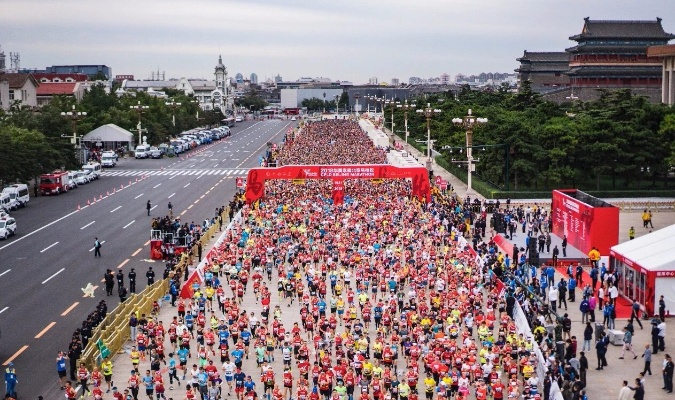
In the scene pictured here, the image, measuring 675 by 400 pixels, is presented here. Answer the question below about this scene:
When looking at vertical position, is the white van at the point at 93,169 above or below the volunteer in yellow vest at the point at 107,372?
above

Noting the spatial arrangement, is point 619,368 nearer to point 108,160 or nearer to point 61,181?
point 61,181

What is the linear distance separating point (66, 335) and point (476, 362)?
52.1 ft

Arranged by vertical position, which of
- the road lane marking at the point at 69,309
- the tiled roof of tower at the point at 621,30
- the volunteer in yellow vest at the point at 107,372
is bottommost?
the road lane marking at the point at 69,309

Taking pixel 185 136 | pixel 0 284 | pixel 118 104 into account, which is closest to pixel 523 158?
pixel 0 284

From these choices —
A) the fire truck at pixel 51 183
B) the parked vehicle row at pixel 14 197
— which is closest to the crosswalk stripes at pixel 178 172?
the fire truck at pixel 51 183

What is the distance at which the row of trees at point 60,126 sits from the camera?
6969cm

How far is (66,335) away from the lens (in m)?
33.3

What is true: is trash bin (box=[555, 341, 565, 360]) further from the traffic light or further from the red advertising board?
the red advertising board

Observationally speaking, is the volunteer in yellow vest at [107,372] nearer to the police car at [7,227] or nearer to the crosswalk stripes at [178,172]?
the police car at [7,227]

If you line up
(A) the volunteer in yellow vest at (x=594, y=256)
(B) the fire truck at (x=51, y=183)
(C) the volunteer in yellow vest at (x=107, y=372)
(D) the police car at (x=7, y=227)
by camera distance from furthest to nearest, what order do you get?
(B) the fire truck at (x=51, y=183)
(D) the police car at (x=7, y=227)
(A) the volunteer in yellow vest at (x=594, y=256)
(C) the volunteer in yellow vest at (x=107, y=372)

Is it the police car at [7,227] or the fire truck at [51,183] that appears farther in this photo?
the fire truck at [51,183]

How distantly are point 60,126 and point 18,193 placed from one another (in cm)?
2735

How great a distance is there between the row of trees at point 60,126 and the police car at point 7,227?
14353 millimetres

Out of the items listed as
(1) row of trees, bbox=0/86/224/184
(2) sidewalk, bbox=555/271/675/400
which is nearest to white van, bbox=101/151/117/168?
(1) row of trees, bbox=0/86/224/184
